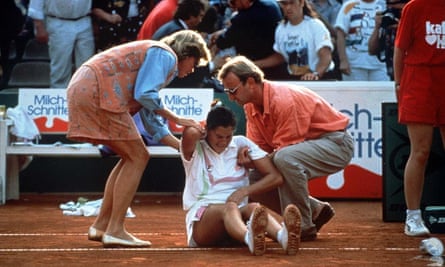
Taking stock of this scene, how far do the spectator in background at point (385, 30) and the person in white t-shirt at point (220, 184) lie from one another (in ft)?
17.0

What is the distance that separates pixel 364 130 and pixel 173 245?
478cm

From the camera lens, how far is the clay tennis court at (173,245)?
757 cm

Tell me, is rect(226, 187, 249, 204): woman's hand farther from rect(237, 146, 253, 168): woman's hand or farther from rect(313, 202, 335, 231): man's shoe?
rect(313, 202, 335, 231): man's shoe

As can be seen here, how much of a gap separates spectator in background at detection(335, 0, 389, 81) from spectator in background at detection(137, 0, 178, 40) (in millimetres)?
1951

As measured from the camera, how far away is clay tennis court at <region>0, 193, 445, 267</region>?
7566mm

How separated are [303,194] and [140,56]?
1.60m

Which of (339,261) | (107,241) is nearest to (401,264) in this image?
(339,261)

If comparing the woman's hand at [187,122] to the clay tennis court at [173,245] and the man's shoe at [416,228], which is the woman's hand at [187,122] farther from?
the man's shoe at [416,228]

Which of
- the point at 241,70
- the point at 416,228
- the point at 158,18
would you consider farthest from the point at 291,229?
the point at 158,18

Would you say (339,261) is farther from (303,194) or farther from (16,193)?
(16,193)

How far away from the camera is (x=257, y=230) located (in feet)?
24.8

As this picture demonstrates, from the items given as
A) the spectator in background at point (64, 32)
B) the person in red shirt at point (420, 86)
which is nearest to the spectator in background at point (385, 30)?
the spectator in background at point (64, 32)

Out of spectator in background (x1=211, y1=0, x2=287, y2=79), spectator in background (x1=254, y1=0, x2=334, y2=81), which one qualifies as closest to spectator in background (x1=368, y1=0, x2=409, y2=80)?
spectator in background (x1=254, y1=0, x2=334, y2=81)

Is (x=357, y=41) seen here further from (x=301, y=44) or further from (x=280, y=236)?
(x=280, y=236)
